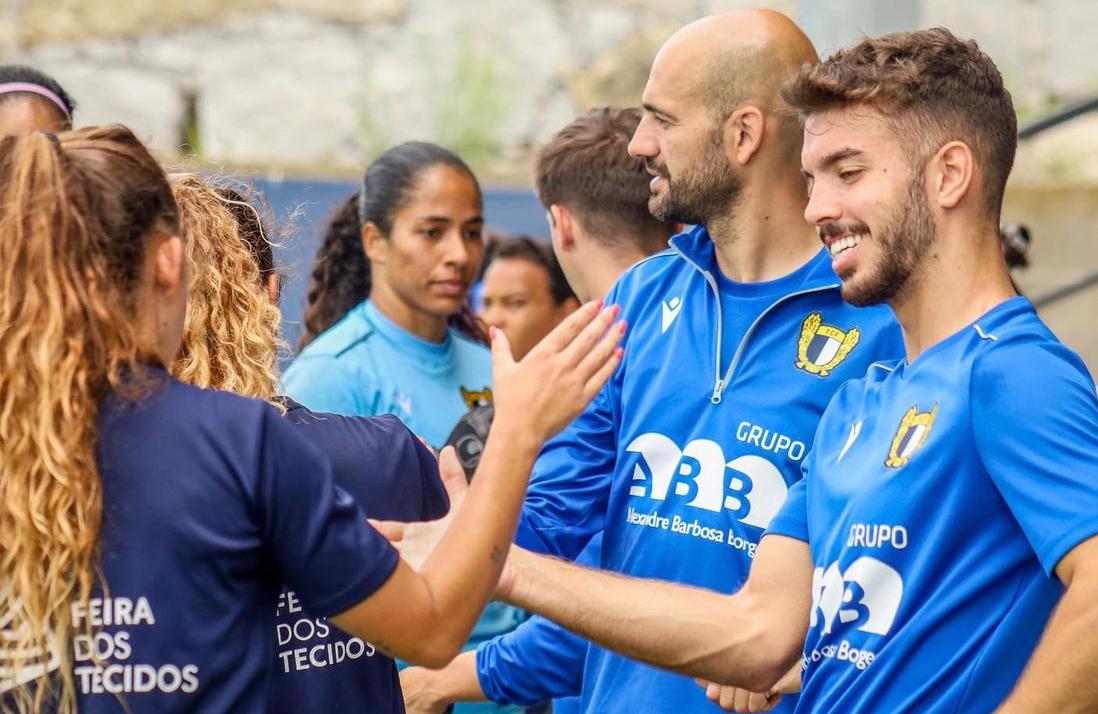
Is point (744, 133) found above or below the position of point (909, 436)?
above

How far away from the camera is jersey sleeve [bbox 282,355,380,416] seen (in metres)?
4.66

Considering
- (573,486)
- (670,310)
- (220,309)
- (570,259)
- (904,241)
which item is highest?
(904,241)

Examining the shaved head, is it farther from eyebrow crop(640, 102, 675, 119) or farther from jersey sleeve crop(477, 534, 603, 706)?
jersey sleeve crop(477, 534, 603, 706)

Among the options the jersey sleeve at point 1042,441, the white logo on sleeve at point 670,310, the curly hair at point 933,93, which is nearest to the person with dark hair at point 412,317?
the white logo on sleeve at point 670,310

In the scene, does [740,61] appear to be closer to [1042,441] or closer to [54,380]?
[1042,441]

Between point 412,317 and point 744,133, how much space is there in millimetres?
1855

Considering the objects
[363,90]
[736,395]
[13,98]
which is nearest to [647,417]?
[736,395]

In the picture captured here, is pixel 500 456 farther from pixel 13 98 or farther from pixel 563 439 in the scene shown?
pixel 13 98

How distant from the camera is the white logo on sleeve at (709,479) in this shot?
3158 mm

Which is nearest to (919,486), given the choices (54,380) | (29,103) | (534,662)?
(54,380)

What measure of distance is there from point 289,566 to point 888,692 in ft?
3.17

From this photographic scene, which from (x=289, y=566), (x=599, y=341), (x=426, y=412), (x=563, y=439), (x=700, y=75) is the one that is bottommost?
(x=426, y=412)

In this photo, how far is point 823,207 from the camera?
109 inches

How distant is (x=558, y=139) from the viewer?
4496 mm
